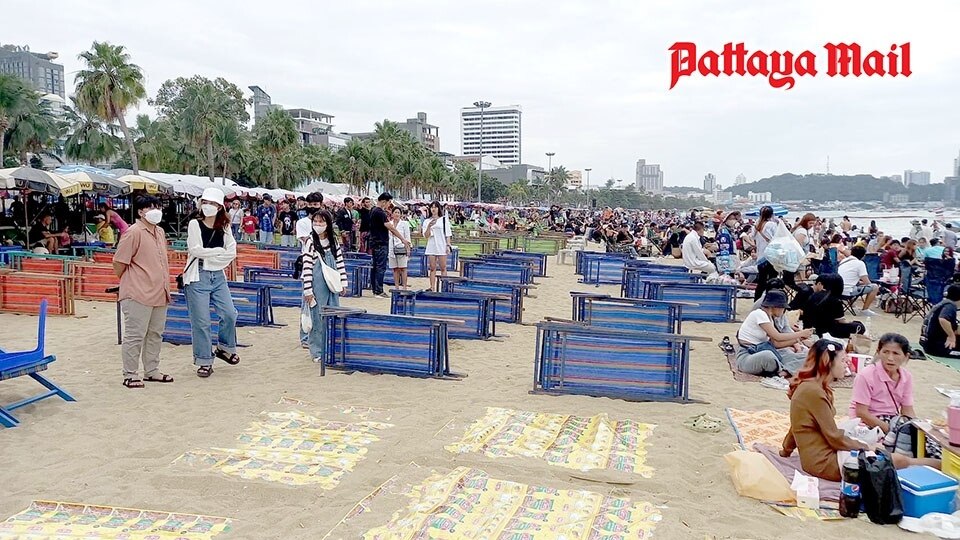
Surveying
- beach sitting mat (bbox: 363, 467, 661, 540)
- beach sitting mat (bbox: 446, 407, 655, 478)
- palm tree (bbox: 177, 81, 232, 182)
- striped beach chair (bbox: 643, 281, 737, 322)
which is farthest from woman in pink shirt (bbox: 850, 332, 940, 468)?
palm tree (bbox: 177, 81, 232, 182)

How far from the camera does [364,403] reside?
5926 millimetres

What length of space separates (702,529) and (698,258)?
10.4 metres

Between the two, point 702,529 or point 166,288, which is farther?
point 166,288

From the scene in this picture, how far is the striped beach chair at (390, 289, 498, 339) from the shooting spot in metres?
8.42

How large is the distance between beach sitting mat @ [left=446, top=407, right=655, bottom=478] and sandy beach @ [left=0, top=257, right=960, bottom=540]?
122 millimetres

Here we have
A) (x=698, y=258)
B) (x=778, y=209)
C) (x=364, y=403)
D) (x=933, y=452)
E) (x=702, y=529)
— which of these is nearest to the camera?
(x=702, y=529)

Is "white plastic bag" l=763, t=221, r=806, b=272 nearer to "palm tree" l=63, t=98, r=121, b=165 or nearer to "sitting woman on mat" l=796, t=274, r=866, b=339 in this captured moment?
"sitting woman on mat" l=796, t=274, r=866, b=339

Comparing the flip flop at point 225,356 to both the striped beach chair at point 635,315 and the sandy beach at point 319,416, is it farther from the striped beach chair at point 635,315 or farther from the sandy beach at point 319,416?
the striped beach chair at point 635,315

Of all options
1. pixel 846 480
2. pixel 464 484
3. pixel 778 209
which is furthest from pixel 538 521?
pixel 778 209

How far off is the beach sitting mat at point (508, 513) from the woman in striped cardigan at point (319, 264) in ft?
10.5

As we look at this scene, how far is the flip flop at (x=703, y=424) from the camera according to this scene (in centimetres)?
544

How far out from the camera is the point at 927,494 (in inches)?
153

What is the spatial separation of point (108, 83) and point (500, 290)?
2769 cm

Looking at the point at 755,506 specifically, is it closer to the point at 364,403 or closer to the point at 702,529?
the point at 702,529
